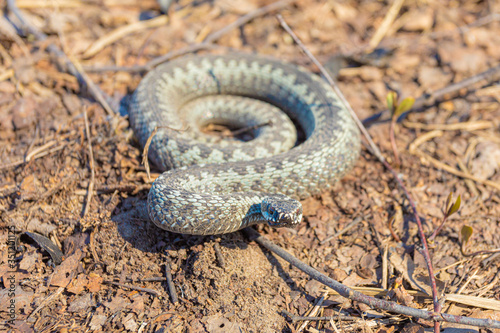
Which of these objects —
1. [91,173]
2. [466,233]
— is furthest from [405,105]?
[91,173]

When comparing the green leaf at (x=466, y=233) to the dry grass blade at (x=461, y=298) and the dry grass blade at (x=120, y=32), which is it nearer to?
the dry grass blade at (x=461, y=298)

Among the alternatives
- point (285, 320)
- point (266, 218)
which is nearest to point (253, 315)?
point (285, 320)

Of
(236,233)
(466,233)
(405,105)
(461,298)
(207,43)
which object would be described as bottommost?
(461,298)

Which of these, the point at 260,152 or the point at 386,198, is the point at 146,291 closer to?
the point at 260,152

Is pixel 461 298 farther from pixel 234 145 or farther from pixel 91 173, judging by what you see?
pixel 91 173

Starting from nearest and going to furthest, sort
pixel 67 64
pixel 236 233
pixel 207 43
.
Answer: pixel 236 233 → pixel 67 64 → pixel 207 43

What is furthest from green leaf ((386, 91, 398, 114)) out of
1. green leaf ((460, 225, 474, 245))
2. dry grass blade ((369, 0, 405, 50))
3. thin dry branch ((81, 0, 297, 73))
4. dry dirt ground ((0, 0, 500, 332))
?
thin dry branch ((81, 0, 297, 73))

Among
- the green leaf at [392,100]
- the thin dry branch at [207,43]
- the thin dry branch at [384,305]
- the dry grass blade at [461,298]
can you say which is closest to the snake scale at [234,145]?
the thin dry branch at [207,43]

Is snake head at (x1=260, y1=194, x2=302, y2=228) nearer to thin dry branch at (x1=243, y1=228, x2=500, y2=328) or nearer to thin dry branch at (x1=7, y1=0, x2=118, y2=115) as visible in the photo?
thin dry branch at (x1=243, y1=228, x2=500, y2=328)
